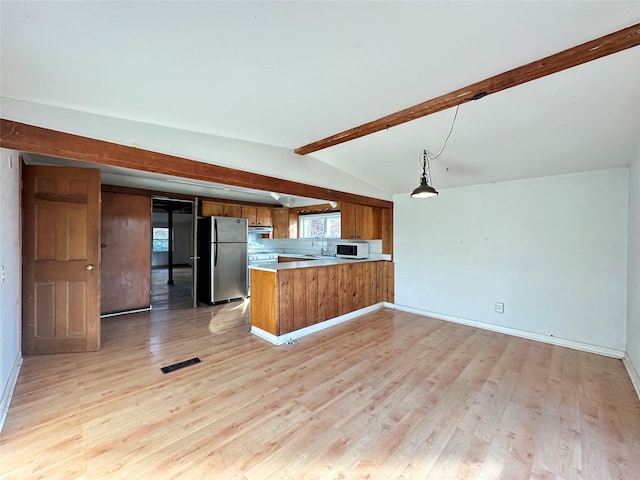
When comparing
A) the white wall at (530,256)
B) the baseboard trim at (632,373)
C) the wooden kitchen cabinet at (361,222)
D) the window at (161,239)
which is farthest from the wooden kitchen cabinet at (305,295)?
the window at (161,239)

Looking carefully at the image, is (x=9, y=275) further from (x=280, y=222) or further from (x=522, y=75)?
(x=280, y=222)

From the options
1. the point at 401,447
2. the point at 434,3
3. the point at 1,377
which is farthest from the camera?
the point at 1,377

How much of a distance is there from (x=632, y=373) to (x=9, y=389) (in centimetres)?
559

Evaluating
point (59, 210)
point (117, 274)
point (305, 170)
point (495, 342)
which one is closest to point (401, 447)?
point (495, 342)

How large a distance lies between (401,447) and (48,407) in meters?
2.66

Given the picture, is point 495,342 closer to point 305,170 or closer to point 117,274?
point 305,170

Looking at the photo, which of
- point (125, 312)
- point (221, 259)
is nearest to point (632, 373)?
point (221, 259)

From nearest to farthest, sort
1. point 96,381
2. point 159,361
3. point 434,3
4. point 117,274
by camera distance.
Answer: point 434,3
point 96,381
point 159,361
point 117,274

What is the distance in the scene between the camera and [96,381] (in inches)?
96.8

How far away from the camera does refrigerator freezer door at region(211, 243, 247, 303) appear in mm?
5238

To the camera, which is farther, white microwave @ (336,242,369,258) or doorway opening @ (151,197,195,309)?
doorway opening @ (151,197,195,309)

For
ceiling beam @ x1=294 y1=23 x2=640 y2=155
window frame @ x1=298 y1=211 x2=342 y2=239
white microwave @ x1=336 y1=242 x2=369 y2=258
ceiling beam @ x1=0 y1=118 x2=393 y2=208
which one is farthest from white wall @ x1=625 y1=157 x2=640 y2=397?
window frame @ x1=298 y1=211 x2=342 y2=239

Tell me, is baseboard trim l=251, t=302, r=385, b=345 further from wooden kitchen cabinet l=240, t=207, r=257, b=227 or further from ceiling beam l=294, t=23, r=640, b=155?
wooden kitchen cabinet l=240, t=207, r=257, b=227

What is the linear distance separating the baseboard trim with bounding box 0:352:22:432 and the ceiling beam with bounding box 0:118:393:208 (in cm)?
188
